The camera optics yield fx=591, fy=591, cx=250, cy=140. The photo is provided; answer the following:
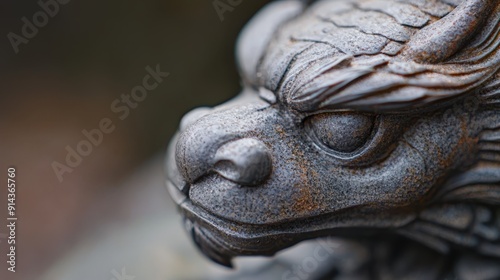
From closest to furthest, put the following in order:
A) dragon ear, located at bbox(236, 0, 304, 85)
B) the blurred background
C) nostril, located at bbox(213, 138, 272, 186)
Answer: nostril, located at bbox(213, 138, 272, 186), dragon ear, located at bbox(236, 0, 304, 85), the blurred background

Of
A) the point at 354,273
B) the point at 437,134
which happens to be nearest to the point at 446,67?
the point at 437,134

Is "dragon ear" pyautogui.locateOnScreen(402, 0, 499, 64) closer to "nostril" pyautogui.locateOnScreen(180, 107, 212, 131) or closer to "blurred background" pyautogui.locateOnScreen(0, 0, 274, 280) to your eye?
"nostril" pyautogui.locateOnScreen(180, 107, 212, 131)

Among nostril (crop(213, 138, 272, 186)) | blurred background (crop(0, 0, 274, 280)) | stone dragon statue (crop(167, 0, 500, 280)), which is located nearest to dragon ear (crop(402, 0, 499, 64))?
stone dragon statue (crop(167, 0, 500, 280))

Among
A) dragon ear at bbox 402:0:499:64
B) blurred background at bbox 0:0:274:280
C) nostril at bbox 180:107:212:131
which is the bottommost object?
blurred background at bbox 0:0:274:280

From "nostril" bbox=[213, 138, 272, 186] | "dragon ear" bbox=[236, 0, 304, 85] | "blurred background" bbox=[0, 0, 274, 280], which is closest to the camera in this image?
"nostril" bbox=[213, 138, 272, 186]

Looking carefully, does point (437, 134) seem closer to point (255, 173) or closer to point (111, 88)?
point (255, 173)

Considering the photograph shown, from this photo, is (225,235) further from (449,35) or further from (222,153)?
(449,35)

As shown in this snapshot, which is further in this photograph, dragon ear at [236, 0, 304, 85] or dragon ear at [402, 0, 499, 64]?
dragon ear at [236, 0, 304, 85]
